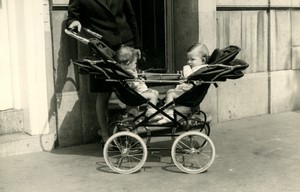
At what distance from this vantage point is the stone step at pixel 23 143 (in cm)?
648

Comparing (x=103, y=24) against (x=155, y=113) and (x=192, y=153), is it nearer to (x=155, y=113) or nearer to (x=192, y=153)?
(x=155, y=113)

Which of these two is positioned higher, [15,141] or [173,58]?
[173,58]

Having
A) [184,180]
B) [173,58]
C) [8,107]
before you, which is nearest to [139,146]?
[184,180]

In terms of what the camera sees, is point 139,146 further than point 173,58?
No

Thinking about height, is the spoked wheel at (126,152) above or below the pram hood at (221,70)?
below

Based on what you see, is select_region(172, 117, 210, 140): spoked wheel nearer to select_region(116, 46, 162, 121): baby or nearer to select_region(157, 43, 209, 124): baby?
select_region(157, 43, 209, 124): baby

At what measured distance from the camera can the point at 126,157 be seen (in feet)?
19.5

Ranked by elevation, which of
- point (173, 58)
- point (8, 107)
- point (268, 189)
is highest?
point (173, 58)

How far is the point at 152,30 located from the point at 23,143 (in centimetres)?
275

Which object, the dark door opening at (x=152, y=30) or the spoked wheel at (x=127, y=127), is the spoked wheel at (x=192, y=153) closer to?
the spoked wheel at (x=127, y=127)

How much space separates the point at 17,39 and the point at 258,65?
13.1ft

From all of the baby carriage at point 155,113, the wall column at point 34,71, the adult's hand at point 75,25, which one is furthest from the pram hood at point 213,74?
the wall column at point 34,71

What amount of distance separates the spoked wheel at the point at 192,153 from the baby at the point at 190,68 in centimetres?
A: 38

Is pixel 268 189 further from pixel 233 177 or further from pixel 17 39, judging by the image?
pixel 17 39
